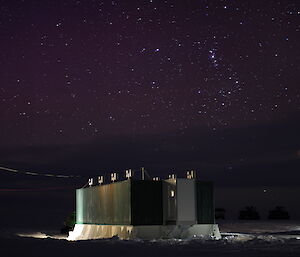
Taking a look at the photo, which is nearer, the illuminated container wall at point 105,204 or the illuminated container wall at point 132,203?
the illuminated container wall at point 132,203

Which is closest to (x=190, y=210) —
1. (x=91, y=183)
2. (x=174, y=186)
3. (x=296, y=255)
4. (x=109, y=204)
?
(x=174, y=186)

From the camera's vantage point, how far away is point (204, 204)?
1347 inches

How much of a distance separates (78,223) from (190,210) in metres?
12.7

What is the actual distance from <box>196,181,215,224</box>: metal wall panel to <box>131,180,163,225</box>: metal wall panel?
94.1 inches

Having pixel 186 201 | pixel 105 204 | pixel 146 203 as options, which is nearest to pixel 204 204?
pixel 186 201

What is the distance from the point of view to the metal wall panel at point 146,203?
33.4 metres

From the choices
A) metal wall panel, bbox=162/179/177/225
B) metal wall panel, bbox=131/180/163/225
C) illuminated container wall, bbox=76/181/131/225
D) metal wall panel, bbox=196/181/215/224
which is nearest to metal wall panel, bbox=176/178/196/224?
metal wall panel, bbox=162/179/177/225

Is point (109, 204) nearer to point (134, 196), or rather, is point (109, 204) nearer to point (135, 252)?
point (134, 196)

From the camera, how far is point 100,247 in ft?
76.7

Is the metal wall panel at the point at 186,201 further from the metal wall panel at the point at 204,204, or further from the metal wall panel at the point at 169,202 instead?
the metal wall panel at the point at 204,204

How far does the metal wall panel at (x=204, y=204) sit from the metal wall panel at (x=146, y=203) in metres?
2.39

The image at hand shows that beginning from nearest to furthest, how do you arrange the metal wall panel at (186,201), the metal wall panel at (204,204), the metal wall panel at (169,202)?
the metal wall panel at (186,201) → the metal wall panel at (169,202) → the metal wall panel at (204,204)

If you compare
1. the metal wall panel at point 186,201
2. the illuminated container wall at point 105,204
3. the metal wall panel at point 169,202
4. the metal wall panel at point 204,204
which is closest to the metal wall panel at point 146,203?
the metal wall panel at point 169,202

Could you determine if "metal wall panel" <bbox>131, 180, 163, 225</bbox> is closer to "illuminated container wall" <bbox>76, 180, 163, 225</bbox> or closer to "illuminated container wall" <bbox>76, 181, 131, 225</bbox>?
"illuminated container wall" <bbox>76, 180, 163, 225</bbox>
